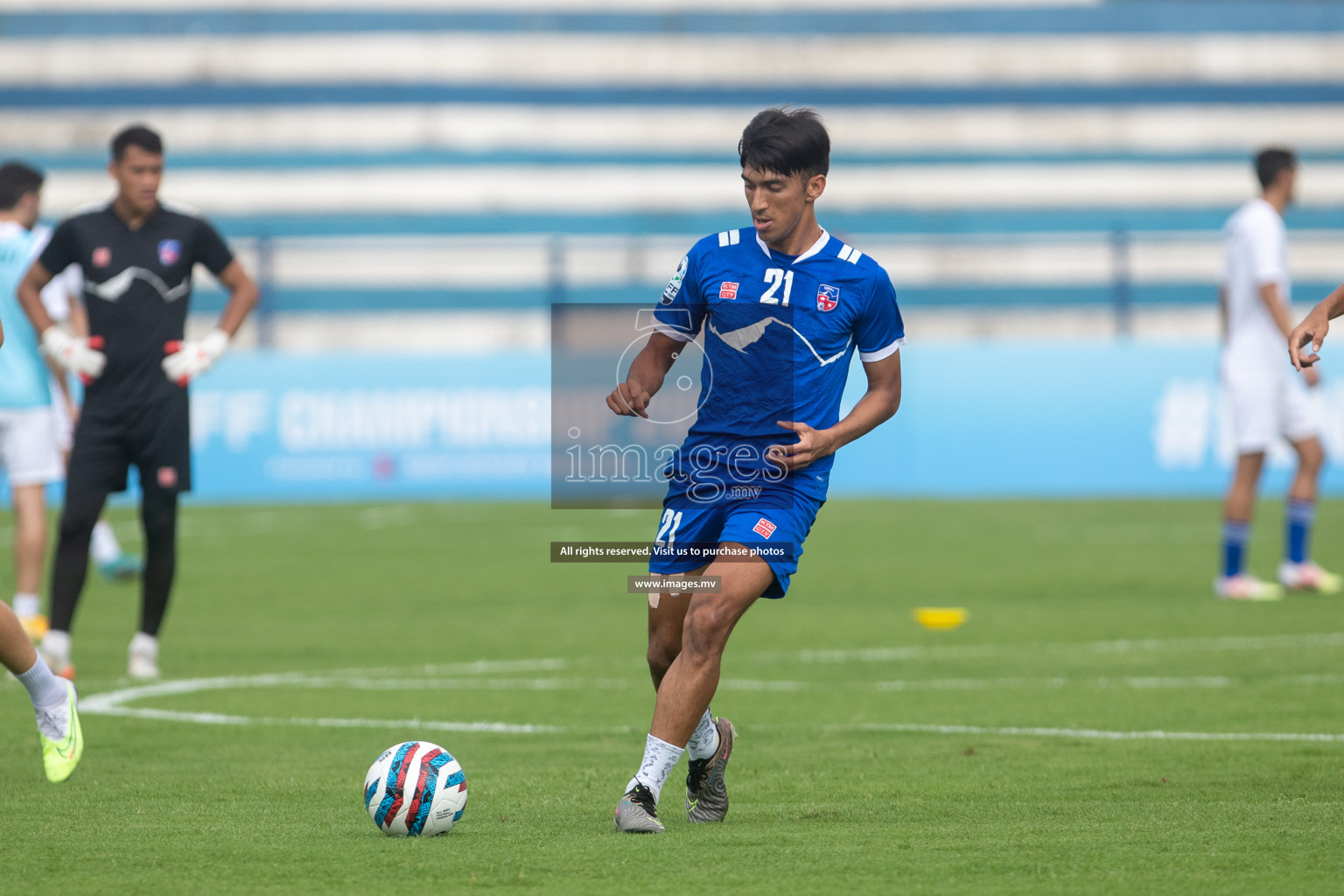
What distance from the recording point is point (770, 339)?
5.08 meters

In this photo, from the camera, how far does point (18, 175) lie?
9.01 metres

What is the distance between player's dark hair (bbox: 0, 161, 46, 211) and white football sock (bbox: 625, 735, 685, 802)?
5717 millimetres

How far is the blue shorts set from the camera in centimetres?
494

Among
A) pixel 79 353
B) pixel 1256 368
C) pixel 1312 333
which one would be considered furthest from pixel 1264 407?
pixel 79 353

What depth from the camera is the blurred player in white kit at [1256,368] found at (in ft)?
34.0

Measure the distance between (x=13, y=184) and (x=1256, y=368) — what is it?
7072 millimetres

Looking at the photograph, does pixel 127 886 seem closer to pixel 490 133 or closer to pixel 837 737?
pixel 837 737

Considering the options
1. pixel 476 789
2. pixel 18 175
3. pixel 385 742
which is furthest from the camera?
pixel 18 175

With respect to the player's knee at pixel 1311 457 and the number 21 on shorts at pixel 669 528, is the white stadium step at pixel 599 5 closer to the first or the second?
the player's knee at pixel 1311 457

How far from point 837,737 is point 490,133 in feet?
108

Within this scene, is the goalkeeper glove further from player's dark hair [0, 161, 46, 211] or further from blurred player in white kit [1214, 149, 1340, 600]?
blurred player in white kit [1214, 149, 1340, 600]

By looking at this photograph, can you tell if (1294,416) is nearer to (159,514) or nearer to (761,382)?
→ (761,382)

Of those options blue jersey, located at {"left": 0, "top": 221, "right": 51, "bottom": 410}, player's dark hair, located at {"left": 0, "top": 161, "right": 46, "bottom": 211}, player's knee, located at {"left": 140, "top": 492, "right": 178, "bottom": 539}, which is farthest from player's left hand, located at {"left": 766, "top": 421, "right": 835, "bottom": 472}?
player's dark hair, located at {"left": 0, "top": 161, "right": 46, "bottom": 211}

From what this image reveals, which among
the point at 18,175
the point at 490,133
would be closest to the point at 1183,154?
the point at 490,133
